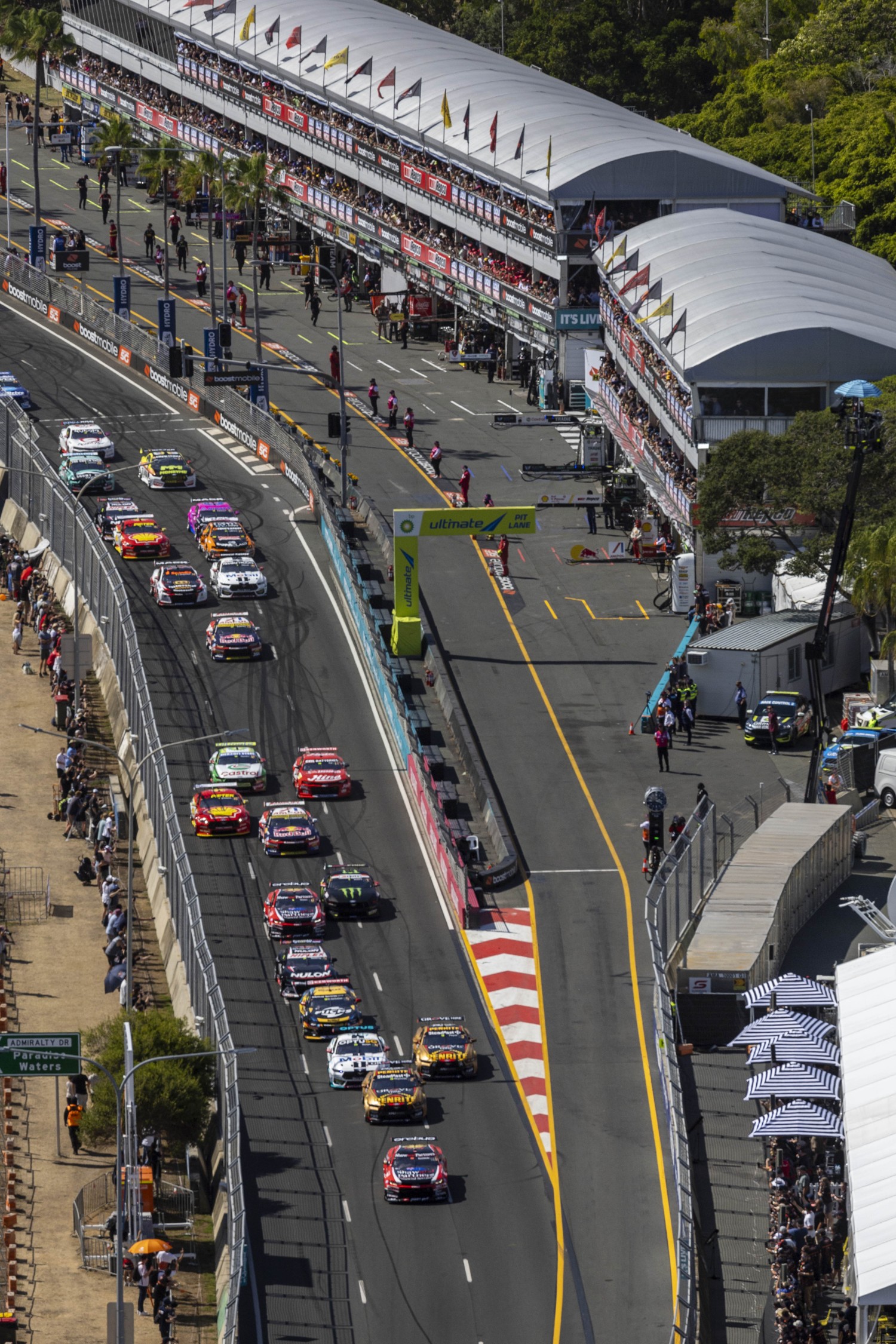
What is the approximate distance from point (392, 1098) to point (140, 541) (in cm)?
3871

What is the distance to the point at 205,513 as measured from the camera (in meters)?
90.3

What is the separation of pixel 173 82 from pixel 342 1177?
10108cm

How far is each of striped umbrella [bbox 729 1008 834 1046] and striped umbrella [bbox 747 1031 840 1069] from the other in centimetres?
19

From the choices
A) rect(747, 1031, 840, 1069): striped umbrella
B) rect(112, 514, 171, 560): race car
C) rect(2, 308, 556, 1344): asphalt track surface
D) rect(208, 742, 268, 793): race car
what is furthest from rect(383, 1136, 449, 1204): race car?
rect(112, 514, 171, 560): race car

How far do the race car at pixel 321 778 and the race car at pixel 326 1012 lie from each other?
12.3 m

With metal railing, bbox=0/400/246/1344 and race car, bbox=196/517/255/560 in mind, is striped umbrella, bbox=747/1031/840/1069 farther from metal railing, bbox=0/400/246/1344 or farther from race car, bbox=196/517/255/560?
race car, bbox=196/517/255/560

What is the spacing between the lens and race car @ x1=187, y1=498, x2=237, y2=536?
90000 mm

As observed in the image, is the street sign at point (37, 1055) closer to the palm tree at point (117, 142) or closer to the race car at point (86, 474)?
the race car at point (86, 474)

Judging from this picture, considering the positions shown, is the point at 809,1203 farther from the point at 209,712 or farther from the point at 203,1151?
the point at 209,712

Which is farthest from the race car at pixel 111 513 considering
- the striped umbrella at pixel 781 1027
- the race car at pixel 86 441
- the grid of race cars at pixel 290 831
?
the striped umbrella at pixel 781 1027

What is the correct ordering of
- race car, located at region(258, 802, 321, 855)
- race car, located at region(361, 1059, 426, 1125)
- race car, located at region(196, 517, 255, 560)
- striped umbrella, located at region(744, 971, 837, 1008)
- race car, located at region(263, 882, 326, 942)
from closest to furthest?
race car, located at region(361, 1059, 426, 1125), striped umbrella, located at region(744, 971, 837, 1008), race car, located at region(263, 882, 326, 942), race car, located at region(258, 802, 321, 855), race car, located at region(196, 517, 255, 560)

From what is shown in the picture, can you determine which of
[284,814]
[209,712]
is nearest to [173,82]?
[209,712]

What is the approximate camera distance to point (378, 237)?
118938mm

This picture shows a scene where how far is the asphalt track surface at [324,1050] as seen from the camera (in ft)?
156
